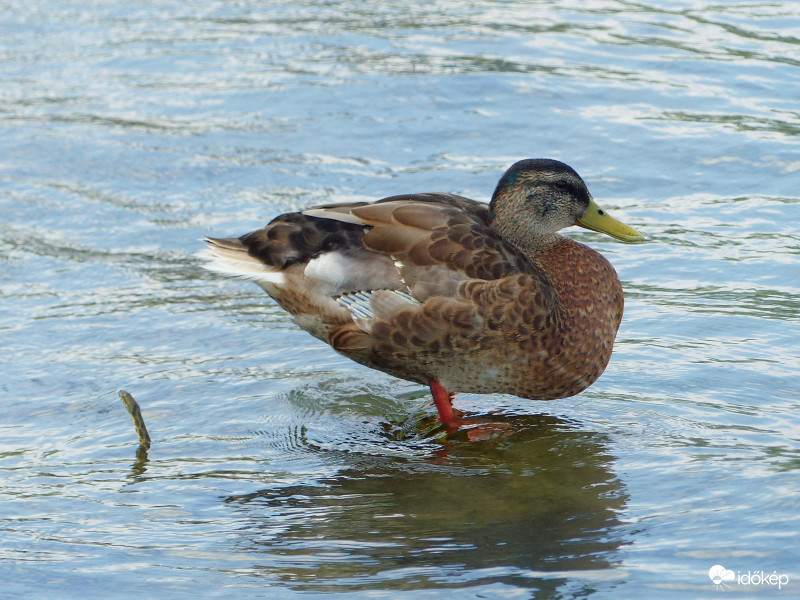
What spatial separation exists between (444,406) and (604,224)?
1226 mm

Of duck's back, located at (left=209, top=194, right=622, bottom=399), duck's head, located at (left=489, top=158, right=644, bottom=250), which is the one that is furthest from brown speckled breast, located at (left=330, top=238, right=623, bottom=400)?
duck's head, located at (left=489, top=158, right=644, bottom=250)

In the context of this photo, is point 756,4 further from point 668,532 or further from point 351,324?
point 668,532

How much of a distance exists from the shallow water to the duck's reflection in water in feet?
0.05

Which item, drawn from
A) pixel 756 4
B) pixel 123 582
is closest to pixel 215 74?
pixel 756 4

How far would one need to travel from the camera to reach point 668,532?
14.3 ft

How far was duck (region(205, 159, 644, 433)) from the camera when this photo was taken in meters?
5.47

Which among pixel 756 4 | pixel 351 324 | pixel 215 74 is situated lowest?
pixel 351 324

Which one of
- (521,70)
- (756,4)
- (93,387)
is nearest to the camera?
(93,387)

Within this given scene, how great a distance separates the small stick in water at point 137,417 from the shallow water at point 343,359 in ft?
0.34

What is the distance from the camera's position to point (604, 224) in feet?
19.6

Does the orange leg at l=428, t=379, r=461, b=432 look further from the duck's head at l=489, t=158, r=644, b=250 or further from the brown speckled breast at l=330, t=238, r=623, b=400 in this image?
the duck's head at l=489, t=158, r=644, b=250

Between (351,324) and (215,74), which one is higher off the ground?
(215,74)

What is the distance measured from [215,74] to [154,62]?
754 mm

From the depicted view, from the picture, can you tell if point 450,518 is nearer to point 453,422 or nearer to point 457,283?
point 453,422
